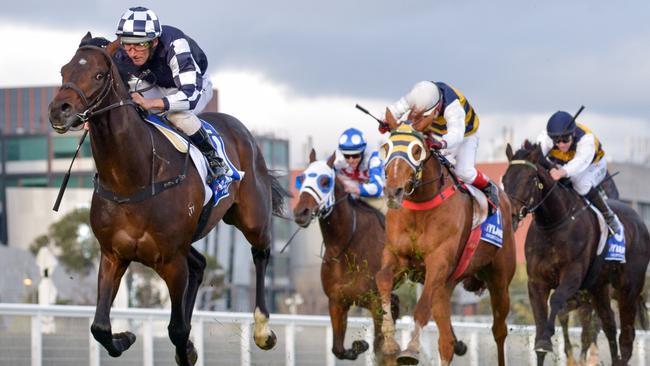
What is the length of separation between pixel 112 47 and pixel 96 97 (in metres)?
0.57

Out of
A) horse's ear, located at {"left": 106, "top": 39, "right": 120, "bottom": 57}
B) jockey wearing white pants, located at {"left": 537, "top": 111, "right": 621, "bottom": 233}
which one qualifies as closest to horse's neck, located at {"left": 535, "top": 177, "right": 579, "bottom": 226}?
jockey wearing white pants, located at {"left": 537, "top": 111, "right": 621, "bottom": 233}

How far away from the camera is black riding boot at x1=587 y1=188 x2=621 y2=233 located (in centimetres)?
1364

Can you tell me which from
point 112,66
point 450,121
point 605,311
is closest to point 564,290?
point 605,311

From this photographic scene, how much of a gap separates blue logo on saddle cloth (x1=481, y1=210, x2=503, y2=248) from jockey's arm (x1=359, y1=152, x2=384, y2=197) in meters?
2.08

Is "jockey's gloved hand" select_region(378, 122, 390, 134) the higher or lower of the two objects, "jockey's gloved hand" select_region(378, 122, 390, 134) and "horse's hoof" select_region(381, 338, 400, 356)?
the higher

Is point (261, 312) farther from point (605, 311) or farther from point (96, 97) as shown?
point (605, 311)

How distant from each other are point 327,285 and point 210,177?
331cm

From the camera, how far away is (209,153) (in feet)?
32.4

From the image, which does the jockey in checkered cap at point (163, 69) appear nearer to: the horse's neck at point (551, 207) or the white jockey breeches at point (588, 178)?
the horse's neck at point (551, 207)

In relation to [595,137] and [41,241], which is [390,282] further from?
[41,241]

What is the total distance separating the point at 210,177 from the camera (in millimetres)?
9867

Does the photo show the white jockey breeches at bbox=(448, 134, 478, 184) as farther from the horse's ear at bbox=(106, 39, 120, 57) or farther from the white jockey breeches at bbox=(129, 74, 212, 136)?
the horse's ear at bbox=(106, 39, 120, 57)

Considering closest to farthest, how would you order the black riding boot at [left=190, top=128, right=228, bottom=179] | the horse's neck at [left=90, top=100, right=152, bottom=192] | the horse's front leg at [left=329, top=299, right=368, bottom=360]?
1. the horse's neck at [left=90, top=100, right=152, bottom=192]
2. the black riding boot at [left=190, top=128, right=228, bottom=179]
3. the horse's front leg at [left=329, top=299, right=368, bottom=360]

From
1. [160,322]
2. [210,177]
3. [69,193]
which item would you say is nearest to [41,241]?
[69,193]
